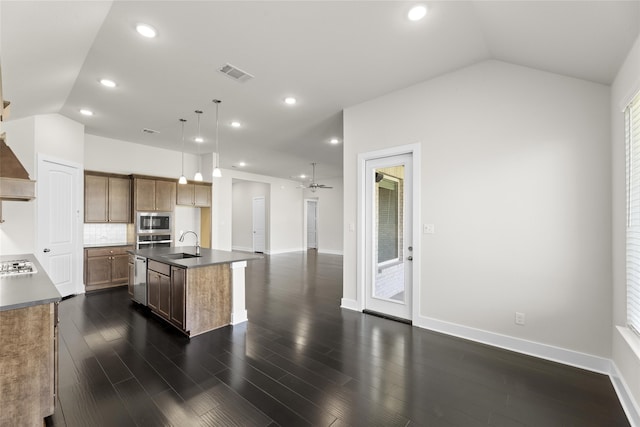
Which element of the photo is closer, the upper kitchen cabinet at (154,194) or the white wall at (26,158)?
the white wall at (26,158)

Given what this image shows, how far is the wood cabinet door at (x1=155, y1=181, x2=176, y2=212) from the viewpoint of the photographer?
6.07 m

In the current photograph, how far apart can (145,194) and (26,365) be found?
15.8 feet

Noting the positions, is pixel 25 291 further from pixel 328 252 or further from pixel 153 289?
pixel 328 252

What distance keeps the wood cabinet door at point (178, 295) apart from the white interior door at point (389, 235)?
2.41m

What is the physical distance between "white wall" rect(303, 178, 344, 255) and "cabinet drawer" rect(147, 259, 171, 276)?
7294mm

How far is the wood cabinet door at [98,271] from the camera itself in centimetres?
505

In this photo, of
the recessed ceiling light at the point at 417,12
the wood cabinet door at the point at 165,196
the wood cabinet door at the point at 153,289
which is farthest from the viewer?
the wood cabinet door at the point at 165,196

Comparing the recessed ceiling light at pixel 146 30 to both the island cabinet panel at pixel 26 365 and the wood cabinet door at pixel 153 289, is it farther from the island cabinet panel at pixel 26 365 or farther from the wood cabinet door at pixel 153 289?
the wood cabinet door at pixel 153 289

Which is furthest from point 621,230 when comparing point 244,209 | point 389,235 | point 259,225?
point 244,209

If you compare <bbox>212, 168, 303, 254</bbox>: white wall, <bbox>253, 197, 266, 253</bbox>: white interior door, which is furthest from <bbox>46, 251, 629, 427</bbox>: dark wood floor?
<bbox>253, 197, 266, 253</bbox>: white interior door

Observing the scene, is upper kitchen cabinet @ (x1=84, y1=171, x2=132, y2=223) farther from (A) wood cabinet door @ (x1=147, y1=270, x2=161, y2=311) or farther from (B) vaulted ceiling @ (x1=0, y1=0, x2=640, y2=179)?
(A) wood cabinet door @ (x1=147, y1=270, x2=161, y2=311)

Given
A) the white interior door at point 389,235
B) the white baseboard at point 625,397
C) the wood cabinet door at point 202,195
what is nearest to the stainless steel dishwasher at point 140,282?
the wood cabinet door at point 202,195

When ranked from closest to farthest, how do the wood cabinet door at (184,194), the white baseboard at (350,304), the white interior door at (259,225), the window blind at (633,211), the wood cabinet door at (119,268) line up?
1. the window blind at (633,211)
2. the white baseboard at (350,304)
3. the wood cabinet door at (119,268)
4. the wood cabinet door at (184,194)
5. the white interior door at (259,225)

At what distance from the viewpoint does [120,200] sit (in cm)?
558
